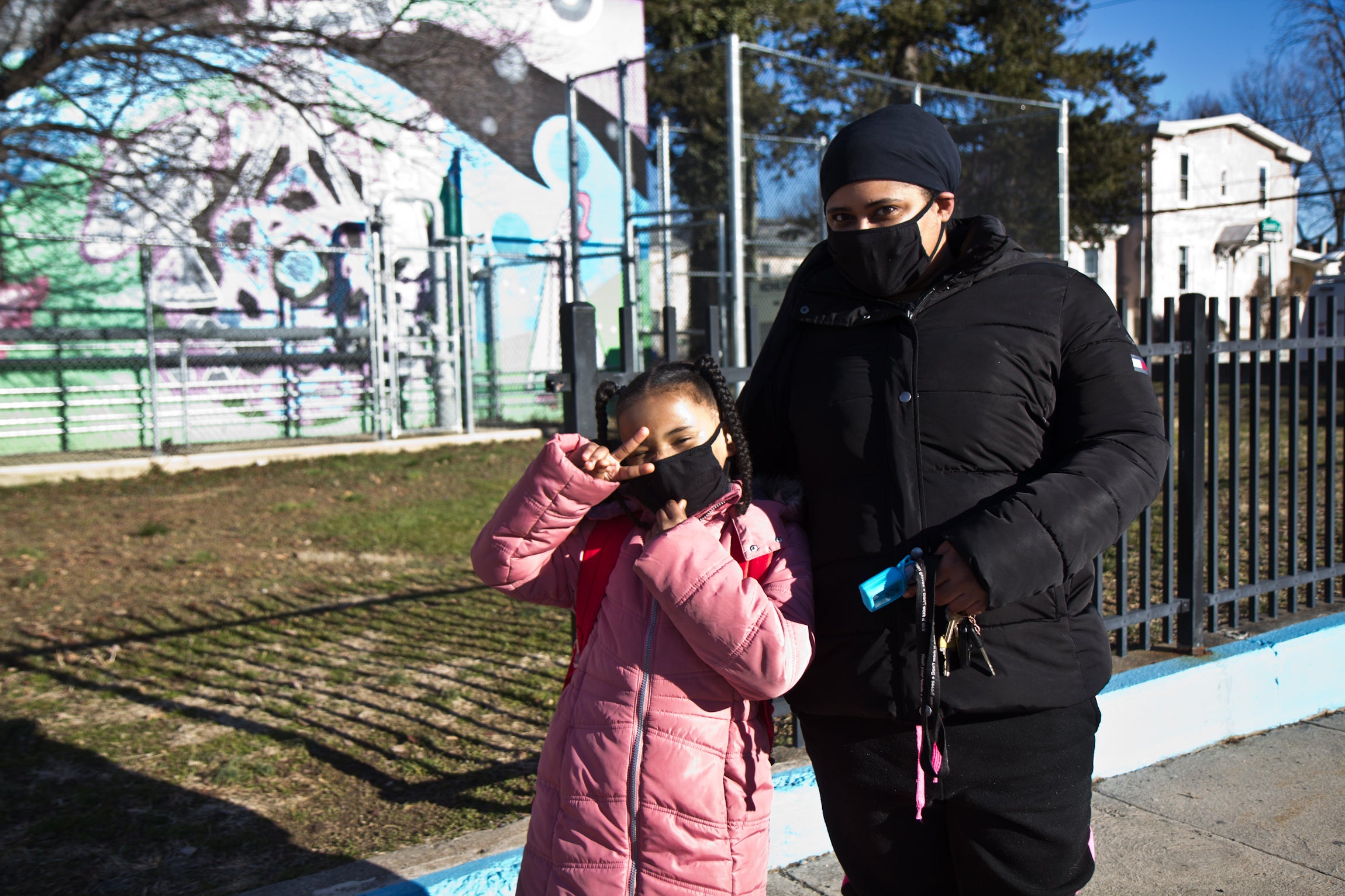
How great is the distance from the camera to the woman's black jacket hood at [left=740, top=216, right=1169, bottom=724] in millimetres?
1847

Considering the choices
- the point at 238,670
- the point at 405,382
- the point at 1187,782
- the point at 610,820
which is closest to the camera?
the point at 610,820

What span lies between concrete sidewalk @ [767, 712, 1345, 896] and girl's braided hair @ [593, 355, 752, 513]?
5.30 ft

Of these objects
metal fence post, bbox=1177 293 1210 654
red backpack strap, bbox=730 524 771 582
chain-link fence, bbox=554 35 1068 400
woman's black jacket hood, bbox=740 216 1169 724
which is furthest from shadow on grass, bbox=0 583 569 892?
chain-link fence, bbox=554 35 1068 400

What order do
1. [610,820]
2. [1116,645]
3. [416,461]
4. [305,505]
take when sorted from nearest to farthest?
[610,820]
[1116,645]
[305,505]
[416,461]

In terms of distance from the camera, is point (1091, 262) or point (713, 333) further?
point (1091, 262)

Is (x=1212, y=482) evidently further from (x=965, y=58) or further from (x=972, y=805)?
(x=965, y=58)

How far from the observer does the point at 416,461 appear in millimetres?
12578

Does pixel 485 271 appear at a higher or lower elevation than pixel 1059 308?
higher

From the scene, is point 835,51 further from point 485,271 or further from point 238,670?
point 238,670

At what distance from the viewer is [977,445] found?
1.86m

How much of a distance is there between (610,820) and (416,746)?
2.52 metres

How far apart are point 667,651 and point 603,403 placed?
0.53 meters

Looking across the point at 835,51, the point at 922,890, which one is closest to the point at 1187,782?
the point at 922,890

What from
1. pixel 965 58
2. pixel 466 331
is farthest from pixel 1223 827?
pixel 965 58
